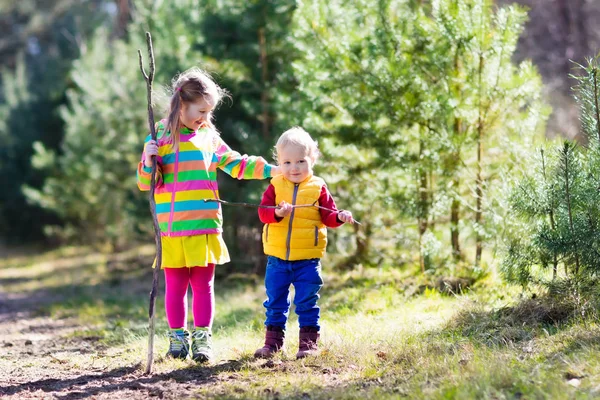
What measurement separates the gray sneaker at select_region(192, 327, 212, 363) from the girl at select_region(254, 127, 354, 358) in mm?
338

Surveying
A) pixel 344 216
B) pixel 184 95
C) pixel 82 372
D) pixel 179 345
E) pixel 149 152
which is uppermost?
pixel 184 95

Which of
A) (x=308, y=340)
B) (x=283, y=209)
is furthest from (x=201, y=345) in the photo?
(x=283, y=209)

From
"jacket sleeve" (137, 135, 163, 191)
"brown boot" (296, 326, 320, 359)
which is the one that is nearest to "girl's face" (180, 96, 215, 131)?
"jacket sleeve" (137, 135, 163, 191)

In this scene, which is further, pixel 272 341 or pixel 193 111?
pixel 193 111

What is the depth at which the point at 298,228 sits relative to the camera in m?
4.75

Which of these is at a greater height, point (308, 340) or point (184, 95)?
point (184, 95)

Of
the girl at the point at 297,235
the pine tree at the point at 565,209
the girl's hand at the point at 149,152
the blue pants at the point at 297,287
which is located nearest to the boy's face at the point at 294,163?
the girl at the point at 297,235

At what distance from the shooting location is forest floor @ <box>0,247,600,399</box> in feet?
12.5

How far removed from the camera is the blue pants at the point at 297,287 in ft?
A: 15.6

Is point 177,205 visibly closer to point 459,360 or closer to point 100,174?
point 459,360

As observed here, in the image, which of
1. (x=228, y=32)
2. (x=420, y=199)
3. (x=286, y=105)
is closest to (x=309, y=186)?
(x=420, y=199)

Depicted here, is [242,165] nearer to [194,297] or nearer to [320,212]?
[320,212]

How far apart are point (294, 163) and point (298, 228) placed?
1.41 feet

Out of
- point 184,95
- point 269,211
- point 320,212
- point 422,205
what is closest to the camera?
point 269,211
